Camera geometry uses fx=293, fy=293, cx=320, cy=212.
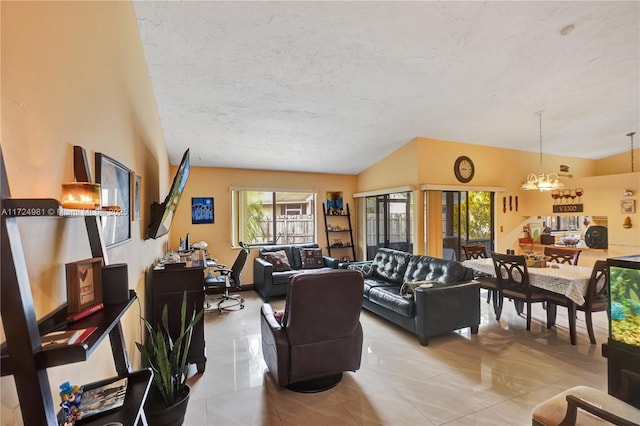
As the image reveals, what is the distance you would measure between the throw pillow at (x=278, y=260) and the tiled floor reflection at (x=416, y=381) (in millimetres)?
1872

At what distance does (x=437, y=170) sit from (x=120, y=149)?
487 centimetres

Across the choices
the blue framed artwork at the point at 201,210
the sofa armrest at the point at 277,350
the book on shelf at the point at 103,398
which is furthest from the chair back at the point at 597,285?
the blue framed artwork at the point at 201,210

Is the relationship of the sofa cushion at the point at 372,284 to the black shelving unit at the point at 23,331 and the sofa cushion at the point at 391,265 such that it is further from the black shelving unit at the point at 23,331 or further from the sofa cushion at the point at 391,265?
the black shelving unit at the point at 23,331

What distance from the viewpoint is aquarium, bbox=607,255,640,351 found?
1.55 metres

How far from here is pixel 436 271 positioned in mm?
3961

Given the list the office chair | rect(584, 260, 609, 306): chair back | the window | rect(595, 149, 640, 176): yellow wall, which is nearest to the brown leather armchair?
the office chair

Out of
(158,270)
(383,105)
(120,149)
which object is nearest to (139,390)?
(120,149)

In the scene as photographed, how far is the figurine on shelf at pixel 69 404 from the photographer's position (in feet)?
2.95

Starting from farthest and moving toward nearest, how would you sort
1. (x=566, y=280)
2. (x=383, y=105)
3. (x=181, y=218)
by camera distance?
Answer: (x=181, y=218) → (x=383, y=105) → (x=566, y=280)

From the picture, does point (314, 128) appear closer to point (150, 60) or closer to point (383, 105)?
point (383, 105)

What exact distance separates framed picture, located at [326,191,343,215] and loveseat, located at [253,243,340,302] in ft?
3.08

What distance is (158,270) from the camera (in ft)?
9.06

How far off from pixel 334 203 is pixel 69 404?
6216 millimetres

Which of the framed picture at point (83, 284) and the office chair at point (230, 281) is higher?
the framed picture at point (83, 284)
